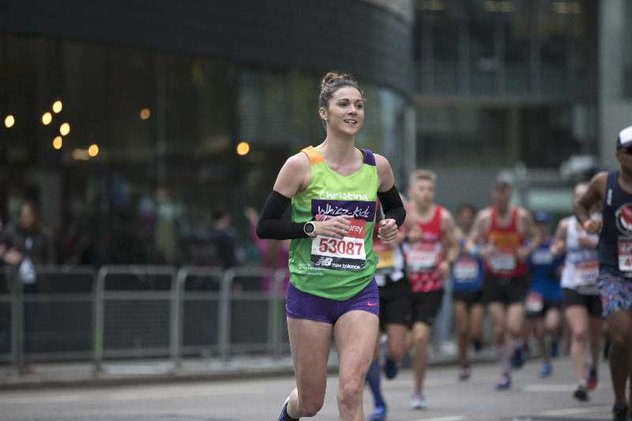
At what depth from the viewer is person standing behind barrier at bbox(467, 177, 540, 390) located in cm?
1708

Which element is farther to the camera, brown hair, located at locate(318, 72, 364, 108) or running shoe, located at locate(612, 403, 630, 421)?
running shoe, located at locate(612, 403, 630, 421)

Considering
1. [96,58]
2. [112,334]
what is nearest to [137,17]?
[96,58]

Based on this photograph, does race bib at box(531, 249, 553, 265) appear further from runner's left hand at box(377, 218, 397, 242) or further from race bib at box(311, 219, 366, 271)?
race bib at box(311, 219, 366, 271)

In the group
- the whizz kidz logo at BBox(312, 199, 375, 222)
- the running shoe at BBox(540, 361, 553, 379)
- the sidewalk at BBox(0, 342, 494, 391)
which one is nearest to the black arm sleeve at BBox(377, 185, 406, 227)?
the whizz kidz logo at BBox(312, 199, 375, 222)

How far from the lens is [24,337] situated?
1717 cm

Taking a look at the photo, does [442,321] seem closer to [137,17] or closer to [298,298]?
[137,17]

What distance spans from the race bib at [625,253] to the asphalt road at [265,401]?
6.12 feet

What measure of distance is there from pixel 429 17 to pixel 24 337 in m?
33.9

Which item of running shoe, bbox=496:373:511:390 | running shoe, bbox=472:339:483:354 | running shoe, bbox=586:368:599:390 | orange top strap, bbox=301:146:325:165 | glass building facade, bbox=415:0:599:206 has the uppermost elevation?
glass building facade, bbox=415:0:599:206

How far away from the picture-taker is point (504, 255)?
17.3 meters

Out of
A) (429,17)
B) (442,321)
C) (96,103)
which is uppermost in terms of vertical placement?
(429,17)

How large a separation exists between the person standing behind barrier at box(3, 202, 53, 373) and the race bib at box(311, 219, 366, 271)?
961cm

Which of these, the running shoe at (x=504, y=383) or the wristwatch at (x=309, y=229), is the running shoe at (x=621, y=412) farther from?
the running shoe at (x=504, y=383)

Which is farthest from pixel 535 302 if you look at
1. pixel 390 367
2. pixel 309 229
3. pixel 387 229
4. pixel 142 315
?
pixel 309 229
